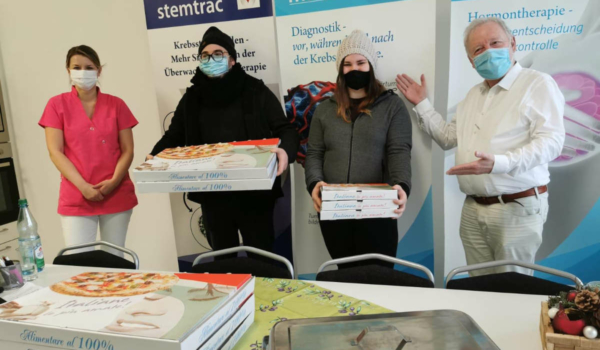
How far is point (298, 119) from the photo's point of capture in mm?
2951

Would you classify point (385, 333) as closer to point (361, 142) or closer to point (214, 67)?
point (361, 142)

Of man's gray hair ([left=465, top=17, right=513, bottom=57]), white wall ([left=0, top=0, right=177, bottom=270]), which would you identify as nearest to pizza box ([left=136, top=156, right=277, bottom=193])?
man's gray hair ([left=465, top=17, right=513, bottom=57])

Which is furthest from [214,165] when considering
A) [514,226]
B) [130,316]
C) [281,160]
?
[514,226]

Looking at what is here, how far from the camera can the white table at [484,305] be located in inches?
49.0

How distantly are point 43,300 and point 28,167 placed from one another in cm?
349

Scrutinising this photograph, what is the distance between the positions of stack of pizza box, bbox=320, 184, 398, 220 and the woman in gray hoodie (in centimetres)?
23

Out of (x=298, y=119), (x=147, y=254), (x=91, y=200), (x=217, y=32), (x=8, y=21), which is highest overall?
(x=8, y=21)

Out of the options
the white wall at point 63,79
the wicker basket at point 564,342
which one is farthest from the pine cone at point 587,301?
the white wall at point 63,79

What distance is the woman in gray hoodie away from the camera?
2.42 metres

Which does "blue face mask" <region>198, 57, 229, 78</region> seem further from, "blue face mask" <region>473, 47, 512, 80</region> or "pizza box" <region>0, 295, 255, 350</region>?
"pizza box" <region>0, 295, 255, 350</region>

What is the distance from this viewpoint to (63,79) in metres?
3.80

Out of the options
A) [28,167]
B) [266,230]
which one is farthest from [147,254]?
[266,230]

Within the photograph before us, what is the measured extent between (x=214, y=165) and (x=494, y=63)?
1.51m

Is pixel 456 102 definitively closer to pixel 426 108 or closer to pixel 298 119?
pixel 426 108
